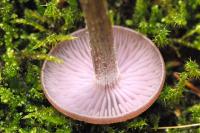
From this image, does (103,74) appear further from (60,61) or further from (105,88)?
(60,61)

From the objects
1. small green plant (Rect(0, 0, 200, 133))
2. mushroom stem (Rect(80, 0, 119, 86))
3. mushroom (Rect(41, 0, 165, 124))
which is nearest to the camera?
mushroom stem (Rect(80, 0, 119, 86))

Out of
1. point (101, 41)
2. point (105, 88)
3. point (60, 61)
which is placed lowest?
point (105, 88)

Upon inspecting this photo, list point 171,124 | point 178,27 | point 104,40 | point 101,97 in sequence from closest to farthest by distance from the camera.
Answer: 1. point 104,40
2. point 101,97
3. point 171,124
4. point 178,27

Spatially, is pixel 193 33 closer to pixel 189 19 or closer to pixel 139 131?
pixel 189 19

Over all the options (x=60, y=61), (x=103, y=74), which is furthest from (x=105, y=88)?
(x=60, y=61)

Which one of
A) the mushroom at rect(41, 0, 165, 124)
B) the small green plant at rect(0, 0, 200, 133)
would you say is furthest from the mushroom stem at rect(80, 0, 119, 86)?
the small green plant at rect(0, 0, 200, 133)

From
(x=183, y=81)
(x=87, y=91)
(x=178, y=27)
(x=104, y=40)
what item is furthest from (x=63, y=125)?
(x=178, y=27)

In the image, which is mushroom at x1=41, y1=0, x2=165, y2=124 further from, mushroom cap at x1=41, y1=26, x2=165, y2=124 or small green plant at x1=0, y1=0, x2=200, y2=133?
small green plant at x1=0, y1=0, x2=200, y2=133

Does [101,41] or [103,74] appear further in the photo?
[103,74]
